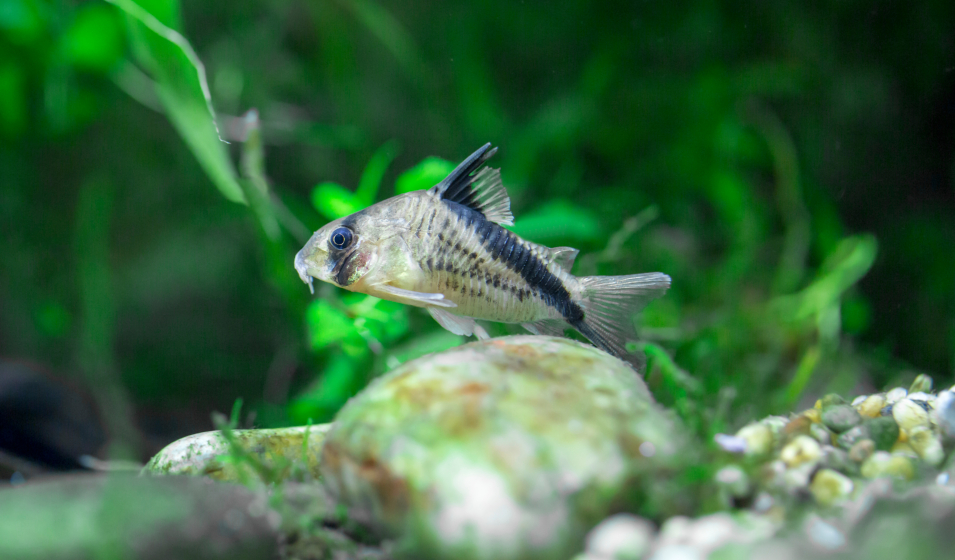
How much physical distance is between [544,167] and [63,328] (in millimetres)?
4837

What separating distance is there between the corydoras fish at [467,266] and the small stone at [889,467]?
77cm

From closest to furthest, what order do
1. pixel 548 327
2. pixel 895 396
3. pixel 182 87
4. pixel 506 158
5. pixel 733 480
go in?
pixel 733 480
pixel 548 327
pixel 895 396
pixel 182 87
pixel 506 158

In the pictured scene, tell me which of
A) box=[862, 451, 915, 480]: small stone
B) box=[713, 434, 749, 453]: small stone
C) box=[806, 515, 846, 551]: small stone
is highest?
box=[806, 515, 846, 551]: small stone

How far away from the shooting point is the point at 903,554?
3.62 feet

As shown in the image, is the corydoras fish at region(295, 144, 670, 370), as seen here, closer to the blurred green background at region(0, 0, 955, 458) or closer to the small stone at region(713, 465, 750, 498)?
the small stone at region(713, 465, 750, 498)

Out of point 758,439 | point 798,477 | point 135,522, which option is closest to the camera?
point 135,522

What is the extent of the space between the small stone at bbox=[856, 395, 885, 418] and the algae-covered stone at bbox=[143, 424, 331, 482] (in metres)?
2.05

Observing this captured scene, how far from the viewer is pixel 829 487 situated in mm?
1543

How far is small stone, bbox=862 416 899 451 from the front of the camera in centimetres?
183

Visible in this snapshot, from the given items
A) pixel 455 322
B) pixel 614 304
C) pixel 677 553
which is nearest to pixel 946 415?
pixel 614 304

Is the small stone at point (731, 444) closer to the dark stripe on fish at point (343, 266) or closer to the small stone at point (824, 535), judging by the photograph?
the small stone at point (824, 535)

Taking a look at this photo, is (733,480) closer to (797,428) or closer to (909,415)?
(797,428)

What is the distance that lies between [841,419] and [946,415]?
12.4 inches

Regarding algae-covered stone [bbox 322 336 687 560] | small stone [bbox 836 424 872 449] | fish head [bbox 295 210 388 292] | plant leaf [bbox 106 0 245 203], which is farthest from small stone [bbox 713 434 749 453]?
plant leaf [bbox 106 0 245 203]
